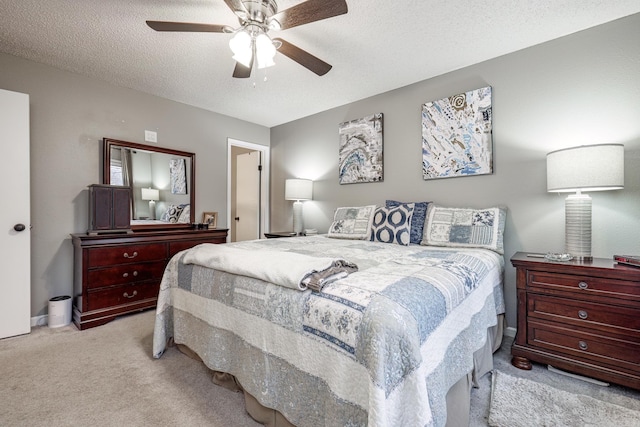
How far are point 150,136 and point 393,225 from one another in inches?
120

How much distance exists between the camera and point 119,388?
1.67m

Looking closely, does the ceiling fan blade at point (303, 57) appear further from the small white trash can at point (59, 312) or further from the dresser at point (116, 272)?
the small white trash can at point (59, 312)

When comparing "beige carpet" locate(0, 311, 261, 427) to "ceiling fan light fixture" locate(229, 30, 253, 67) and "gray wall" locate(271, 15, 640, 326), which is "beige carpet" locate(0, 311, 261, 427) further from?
"gray wall" locate(271, 15, 640, 326)

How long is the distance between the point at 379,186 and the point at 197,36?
91.2 inches

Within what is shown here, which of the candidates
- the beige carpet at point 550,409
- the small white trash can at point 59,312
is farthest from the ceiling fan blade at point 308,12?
the small white trash can at point 59,312

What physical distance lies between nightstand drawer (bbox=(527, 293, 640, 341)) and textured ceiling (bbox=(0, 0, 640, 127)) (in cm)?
199

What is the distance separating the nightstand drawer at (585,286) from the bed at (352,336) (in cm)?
30

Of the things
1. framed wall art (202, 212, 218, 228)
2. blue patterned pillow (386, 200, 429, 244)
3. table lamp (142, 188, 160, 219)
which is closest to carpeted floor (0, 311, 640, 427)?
blue patterned pillow (386, 200, 429, 244)

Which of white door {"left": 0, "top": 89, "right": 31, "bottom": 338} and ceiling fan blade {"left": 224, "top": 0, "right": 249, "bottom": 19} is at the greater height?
ceiling fan blade {"left": 224, "top": 0, "right": 249, "bottom": 19}

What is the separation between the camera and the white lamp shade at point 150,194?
130 inches

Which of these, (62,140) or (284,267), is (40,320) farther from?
(284,267)

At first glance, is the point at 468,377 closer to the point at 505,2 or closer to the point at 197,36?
the point at 505,2

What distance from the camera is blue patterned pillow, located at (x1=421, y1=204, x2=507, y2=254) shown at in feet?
7.33

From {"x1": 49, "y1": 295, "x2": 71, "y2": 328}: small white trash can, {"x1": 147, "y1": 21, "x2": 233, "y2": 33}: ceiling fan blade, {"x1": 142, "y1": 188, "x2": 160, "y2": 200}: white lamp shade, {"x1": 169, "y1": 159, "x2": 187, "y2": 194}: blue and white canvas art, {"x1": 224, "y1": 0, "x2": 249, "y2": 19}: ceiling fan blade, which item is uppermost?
{"x1": 224, "y1": 0, "x2": 249, "y2": 19}: ceiling fan blade
